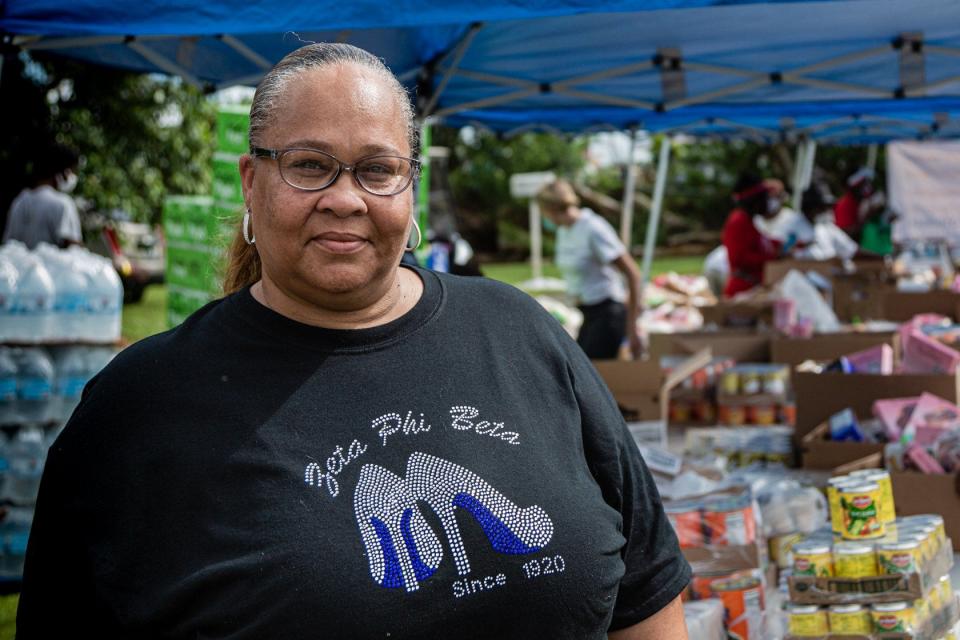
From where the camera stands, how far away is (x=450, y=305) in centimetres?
168

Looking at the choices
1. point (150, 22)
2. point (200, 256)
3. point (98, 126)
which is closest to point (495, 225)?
point (98, 126)

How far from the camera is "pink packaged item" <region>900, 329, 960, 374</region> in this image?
13.5ft

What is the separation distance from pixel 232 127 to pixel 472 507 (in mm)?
4314

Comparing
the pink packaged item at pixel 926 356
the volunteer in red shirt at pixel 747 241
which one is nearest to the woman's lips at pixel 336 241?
the pink packaged item at pixel 926 356

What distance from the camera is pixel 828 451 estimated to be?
12.9 feet

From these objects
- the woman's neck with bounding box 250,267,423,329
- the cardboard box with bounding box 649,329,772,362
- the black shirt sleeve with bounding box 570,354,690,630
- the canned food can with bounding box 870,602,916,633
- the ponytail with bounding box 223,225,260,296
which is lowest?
the canned food can with bounding box 870,602,916,633

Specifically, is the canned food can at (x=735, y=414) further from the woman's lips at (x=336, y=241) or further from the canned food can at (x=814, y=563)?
the woman's lips at (x=336, y=241)

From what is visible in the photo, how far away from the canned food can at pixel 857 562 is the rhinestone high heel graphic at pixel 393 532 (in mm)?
1347

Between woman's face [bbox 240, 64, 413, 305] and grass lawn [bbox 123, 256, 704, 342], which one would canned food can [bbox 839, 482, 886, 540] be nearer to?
woman's face [bbox 240, 64, 413, 305]

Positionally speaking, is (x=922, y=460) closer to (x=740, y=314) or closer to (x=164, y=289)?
(x=740, y=314)

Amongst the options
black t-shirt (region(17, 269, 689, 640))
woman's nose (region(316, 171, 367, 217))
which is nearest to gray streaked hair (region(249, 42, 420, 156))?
woman's nose (region(316, 171, 367, 217))

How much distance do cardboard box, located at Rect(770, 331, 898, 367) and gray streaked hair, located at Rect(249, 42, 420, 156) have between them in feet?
13.0

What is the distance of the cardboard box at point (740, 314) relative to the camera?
6.14 meters

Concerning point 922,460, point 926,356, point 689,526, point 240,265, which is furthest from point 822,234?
point 240,265
